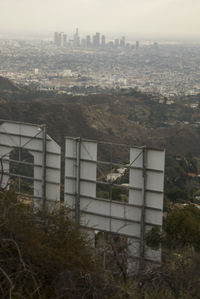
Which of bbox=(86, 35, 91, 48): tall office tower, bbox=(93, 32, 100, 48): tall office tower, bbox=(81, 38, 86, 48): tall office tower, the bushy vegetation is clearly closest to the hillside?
the bushy vegetation

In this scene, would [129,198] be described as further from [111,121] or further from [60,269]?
[111,121]

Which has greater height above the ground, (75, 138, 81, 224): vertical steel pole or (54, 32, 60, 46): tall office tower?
(75, 138, 81, 224): vertical steel pole

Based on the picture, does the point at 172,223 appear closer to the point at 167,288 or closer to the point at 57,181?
the point at 57,181

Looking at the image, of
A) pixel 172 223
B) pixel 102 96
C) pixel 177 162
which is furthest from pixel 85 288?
pixel 102 96

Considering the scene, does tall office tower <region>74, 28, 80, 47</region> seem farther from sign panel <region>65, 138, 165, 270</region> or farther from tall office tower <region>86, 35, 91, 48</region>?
sign panel <region>65, 138, 165, 270</region>

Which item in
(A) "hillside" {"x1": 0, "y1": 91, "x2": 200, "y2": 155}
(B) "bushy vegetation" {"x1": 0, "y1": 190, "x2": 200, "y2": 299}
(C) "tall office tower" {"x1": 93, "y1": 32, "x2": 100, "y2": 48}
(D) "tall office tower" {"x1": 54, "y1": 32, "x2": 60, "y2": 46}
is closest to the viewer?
(B) "bushy vegetation" {"x1": 0, "y1": 190, "x2": 200, "y2": 299}

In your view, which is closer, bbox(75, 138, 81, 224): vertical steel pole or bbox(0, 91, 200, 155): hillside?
bbox(75, 138, 81, 224): vertical steel pole

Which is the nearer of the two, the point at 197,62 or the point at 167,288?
the point at 167,288

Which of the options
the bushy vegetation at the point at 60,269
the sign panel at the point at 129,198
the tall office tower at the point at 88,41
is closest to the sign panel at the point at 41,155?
the sign panel at the point at 129,198
